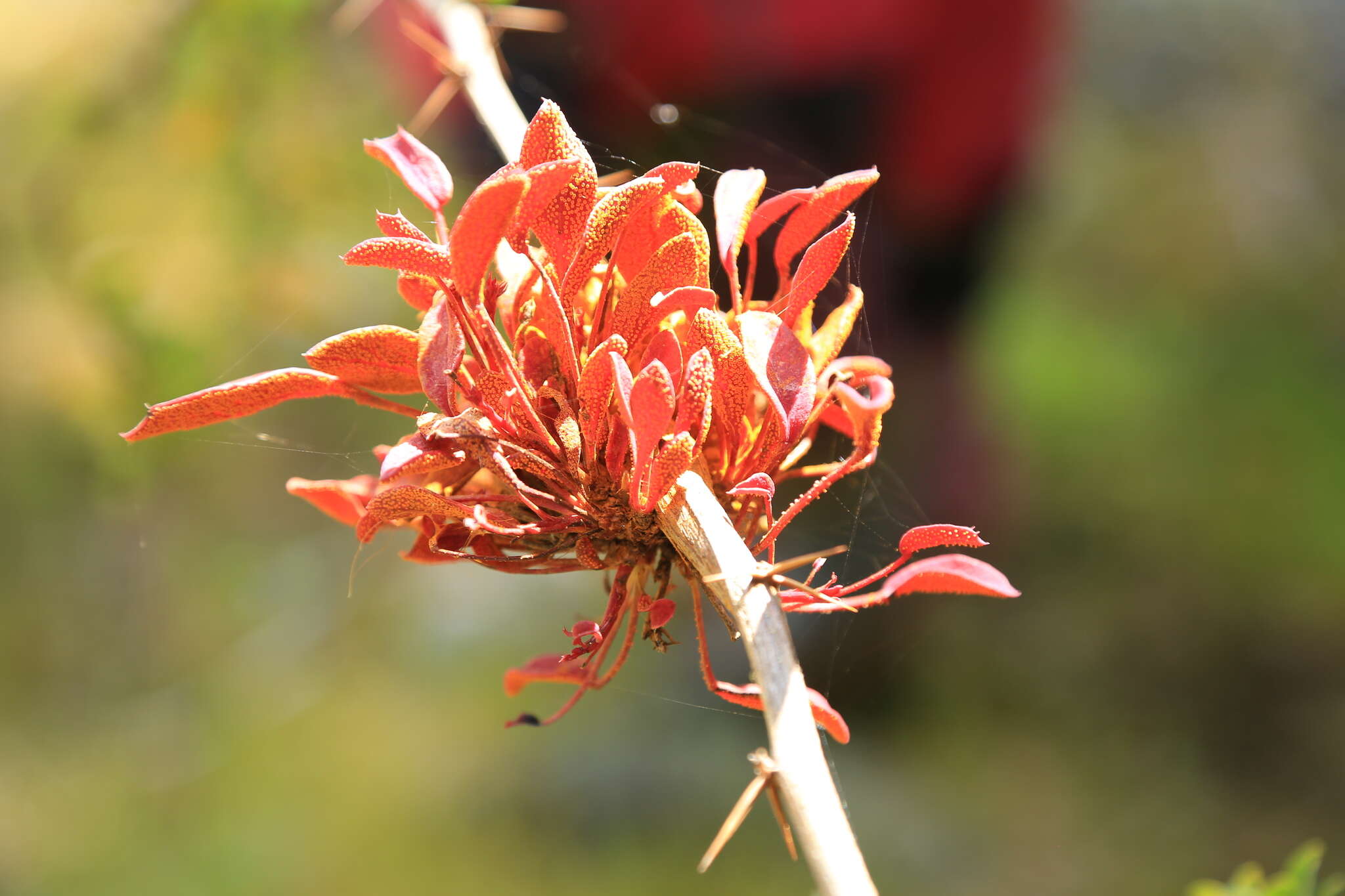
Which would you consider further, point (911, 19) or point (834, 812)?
point (911, 19)

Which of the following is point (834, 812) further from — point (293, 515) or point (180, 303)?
point (293, 515)

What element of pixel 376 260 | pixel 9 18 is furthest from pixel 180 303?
pixel 376 260

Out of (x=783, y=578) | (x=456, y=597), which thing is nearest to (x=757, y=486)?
(x=783, y=578)

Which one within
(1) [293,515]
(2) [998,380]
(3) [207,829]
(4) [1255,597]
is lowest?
(3) [207,829]

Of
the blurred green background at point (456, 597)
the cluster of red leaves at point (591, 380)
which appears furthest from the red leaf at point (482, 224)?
the blurred green background at point (456, 597)

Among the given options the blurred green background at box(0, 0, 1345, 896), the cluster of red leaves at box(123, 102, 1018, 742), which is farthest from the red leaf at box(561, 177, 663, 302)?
the blurred green background at box(0, 0, 1345, 896)

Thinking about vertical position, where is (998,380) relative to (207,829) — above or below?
above

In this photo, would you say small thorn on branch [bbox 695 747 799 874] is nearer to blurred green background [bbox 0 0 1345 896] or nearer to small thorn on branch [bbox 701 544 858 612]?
small thorn on branch [bbox 701 544 858 612]

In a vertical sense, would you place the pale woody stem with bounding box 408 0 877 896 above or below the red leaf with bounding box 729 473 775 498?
below
